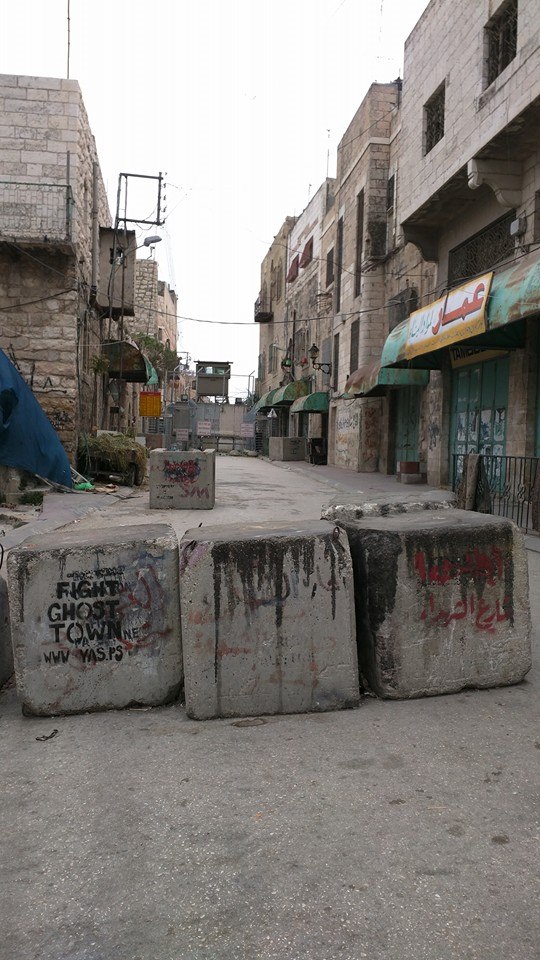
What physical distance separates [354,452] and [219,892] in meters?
21.0

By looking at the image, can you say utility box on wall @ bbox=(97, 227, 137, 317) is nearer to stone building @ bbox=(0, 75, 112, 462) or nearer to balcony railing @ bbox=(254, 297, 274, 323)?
stone building @ bbox=(0, 75, 112, 462)

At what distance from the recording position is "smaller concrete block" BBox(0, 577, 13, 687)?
11.1ft

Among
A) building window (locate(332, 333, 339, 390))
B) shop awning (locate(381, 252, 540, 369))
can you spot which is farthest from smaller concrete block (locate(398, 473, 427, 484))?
building window (locate(332, 333, 339, 390))

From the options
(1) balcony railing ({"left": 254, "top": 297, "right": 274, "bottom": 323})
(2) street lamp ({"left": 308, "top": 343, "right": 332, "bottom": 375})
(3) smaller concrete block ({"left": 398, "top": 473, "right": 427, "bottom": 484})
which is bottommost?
(3) smaller concrete block ({"left": 398, "top": 473, "right": 427, "bottom": 484})

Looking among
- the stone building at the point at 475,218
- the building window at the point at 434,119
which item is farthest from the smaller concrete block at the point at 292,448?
the building window at the point at 434,119

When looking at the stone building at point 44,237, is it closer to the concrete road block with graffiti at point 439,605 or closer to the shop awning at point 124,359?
the shop awning at point 124,359

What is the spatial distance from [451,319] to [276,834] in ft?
36.6

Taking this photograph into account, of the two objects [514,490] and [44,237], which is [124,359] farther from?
[514,490]

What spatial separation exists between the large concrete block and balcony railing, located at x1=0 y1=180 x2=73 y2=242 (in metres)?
12.2

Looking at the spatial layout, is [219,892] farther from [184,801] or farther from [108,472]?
[108,472]

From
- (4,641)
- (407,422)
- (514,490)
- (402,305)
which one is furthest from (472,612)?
(402,305)

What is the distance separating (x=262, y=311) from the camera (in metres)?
46.0

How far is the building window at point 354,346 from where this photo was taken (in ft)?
74.3

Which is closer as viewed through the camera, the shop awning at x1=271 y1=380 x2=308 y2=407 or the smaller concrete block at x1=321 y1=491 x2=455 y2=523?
the smaller concrete block at x1=321 y1=491 x2=455 y2=523
